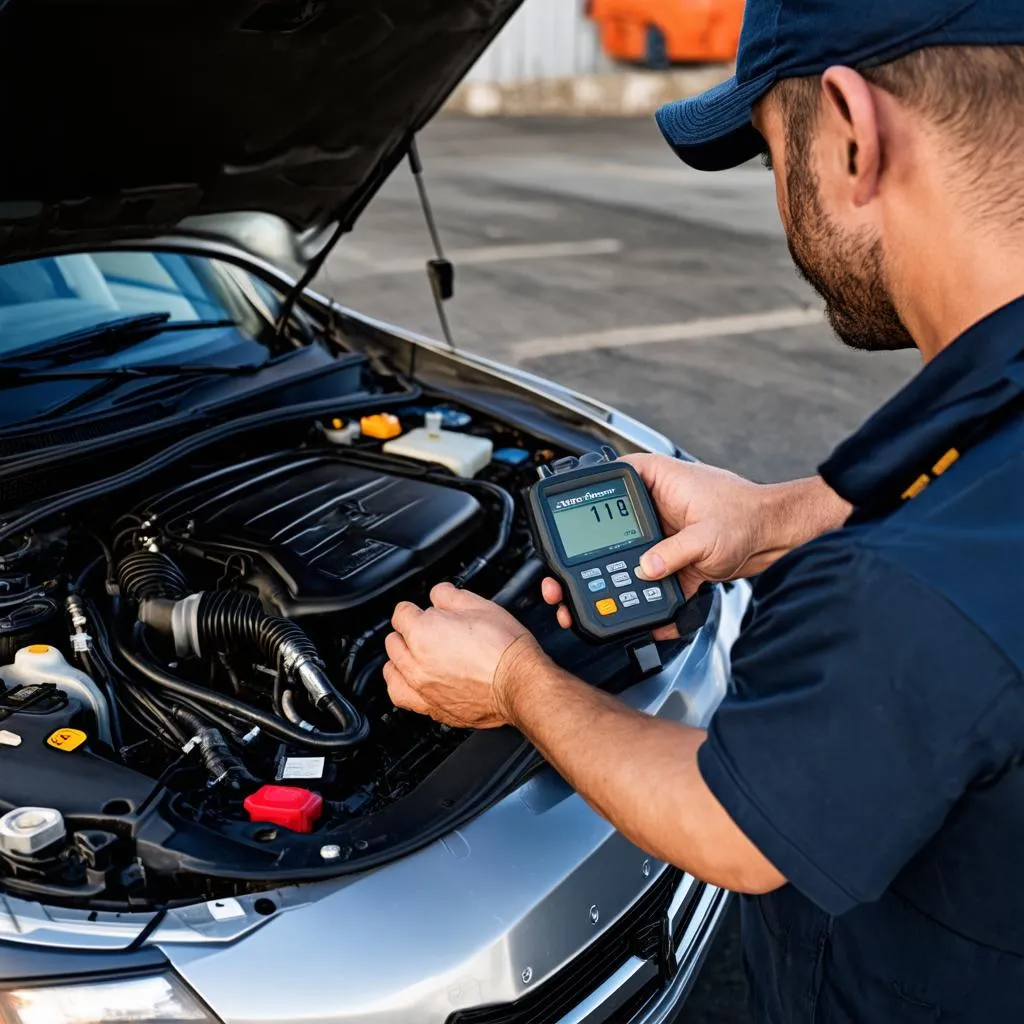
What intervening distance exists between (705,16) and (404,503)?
16.6 metres

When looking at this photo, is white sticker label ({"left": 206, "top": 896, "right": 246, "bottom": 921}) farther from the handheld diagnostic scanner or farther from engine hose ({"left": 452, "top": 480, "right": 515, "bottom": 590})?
engine hose ({"left": 452, "top": 480, "right": 515, "bottom": 590})

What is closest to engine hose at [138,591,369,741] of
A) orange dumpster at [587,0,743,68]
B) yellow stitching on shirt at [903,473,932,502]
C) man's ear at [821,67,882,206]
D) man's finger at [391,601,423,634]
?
man's finger at [391,601,423,634]

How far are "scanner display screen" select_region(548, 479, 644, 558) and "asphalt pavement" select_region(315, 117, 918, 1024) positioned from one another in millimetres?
1136

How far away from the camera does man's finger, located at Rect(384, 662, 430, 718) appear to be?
1.54 meters

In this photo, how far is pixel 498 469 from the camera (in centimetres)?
259

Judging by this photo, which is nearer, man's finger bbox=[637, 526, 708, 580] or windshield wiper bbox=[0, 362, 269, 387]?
man's finger bbox=[637, 526, 708, 580]

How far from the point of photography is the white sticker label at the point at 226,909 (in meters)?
1.42

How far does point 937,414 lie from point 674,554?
69 centimetres

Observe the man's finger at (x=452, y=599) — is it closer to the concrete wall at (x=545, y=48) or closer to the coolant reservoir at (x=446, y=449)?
the coolant reservoir at (x=446, y=449)

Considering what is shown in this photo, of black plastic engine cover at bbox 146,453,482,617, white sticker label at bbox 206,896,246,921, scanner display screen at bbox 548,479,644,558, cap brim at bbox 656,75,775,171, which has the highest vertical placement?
Answer: cap brim at bbox 656,75,775,171

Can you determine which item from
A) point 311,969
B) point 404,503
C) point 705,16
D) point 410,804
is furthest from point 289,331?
point 705,16

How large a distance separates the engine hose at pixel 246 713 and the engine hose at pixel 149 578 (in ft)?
0.53

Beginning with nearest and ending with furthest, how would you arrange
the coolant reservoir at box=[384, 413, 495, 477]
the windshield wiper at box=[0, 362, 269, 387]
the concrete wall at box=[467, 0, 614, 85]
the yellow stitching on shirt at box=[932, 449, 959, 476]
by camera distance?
the yellow stitching on shirt at box=[932, 449, 959, 476] → the windshield wiper at box=[0, 362, 269, 387] → the coolant reservoir at box=[384, 413, 495, 477] → the concrete wall at box=[467, 0, 614, 85]

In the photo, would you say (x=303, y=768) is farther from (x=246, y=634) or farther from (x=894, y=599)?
(x=894, y=599)
